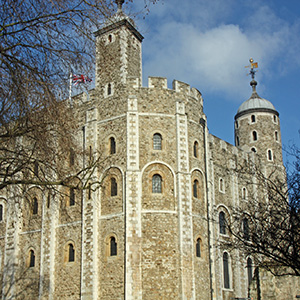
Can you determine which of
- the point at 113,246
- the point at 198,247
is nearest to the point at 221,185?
the point at 198,247

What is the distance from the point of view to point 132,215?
23484 mm

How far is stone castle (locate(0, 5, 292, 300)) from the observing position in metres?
23.1

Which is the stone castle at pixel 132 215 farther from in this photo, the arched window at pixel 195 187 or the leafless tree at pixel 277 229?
the leafless tree at pixel 277 229

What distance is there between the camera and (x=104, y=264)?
23531 mm

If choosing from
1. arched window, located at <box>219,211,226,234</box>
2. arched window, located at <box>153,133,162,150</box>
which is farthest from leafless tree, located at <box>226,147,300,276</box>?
arched window, located at <box>219,211,226,234</box>

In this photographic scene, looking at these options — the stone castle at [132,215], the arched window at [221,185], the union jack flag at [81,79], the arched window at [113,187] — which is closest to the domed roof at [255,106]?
the arched window at [221,185]

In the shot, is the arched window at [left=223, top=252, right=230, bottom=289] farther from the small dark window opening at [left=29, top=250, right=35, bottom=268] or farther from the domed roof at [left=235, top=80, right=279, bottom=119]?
the domed roof at [left=235, top=80, right=279, bottom=119]

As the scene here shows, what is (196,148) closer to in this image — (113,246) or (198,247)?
(198,247)

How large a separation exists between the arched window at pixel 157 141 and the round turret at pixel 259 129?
43.4 ft

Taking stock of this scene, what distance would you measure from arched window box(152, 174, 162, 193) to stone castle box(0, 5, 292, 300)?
5 centimetres

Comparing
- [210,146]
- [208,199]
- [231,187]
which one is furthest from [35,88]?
[231,187]

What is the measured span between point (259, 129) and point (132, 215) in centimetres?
1839

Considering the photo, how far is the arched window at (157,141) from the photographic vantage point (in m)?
25.3

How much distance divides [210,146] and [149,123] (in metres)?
6.19
